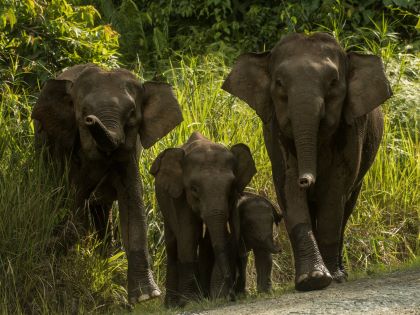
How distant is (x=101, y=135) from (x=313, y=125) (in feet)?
5.59

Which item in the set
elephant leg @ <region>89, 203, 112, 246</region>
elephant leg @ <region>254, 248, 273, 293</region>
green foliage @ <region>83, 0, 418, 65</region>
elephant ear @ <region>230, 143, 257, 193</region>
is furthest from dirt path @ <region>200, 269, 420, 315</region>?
green foliage @ <region>83, 0, 418, 65</region>

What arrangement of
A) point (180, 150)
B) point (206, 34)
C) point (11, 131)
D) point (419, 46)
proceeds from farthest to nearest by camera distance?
point (206, 34)
point (419, 46)
point (11, 131)
point (180, 150)

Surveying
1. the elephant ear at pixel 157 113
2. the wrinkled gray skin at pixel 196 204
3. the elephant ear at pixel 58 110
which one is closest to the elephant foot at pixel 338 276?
the wrinkled gray skin at pixel 196 204

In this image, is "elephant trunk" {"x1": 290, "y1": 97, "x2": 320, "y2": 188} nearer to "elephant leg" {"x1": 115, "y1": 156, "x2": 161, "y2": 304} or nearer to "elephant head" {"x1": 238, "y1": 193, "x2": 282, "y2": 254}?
"elephant head" {"x1": 238, "y1": 193, "x2": 282, "y2": 254}

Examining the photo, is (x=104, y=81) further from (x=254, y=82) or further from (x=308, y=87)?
(x=308, y=87)

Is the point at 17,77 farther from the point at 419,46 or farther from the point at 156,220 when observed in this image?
the point at 419,46

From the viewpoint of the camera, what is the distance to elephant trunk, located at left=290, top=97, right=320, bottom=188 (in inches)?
427

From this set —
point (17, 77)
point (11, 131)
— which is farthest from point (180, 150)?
point (17, 77)

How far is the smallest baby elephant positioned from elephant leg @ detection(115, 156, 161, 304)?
2.60 ft

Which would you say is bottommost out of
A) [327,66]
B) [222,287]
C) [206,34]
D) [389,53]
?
[222,287]

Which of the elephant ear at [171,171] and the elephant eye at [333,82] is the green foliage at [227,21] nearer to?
the elephant ear at [171,171]

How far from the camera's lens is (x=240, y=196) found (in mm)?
11938

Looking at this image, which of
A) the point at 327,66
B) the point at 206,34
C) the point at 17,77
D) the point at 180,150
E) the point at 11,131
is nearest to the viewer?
the point at 327,66

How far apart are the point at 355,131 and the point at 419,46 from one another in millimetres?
6838
